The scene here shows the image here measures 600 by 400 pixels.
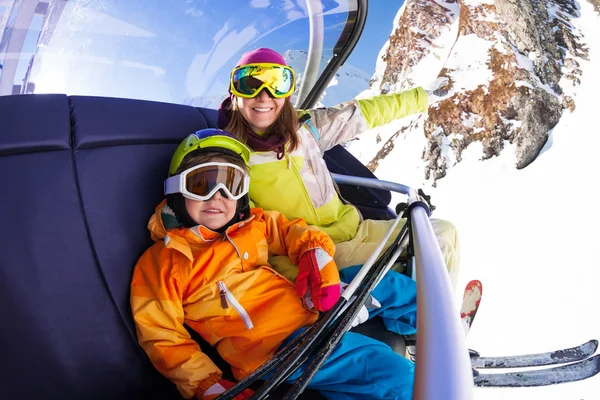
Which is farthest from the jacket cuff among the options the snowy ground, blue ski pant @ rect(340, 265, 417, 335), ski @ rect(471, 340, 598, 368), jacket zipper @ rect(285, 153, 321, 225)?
the snowy ground

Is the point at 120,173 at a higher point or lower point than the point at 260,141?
lower

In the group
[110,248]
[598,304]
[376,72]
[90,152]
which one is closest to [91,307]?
[110,248]

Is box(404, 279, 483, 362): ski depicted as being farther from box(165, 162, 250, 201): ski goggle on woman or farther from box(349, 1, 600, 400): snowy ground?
box(165, 162, 250, 201): ski goggle on woman

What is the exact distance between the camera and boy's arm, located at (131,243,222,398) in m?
1.39

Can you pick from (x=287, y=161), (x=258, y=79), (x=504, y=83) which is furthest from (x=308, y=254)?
(x=504, y=83)

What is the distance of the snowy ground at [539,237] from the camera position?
3.63 meters

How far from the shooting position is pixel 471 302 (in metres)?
2.37

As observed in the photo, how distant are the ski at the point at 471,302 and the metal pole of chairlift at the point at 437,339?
1.44 meters

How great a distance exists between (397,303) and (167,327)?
0.85 meters

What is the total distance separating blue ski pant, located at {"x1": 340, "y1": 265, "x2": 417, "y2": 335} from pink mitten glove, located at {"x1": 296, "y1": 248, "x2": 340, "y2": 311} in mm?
292

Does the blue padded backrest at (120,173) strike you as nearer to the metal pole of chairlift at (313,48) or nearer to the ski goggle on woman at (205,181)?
the ski goggle on woman at (205,181)

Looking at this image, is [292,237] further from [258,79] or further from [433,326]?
[433,326]

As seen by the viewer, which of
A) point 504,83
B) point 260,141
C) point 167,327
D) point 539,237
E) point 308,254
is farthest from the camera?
point 504,83

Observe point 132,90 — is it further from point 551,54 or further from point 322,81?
point 551,54
